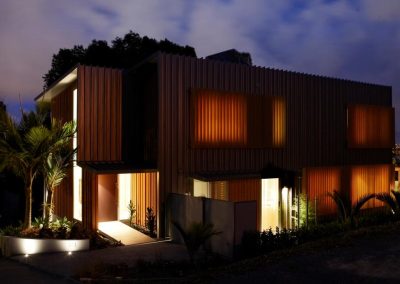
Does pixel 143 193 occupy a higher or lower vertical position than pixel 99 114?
lower

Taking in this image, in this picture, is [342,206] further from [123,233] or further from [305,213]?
[123,233]

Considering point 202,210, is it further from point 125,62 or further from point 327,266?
point 125,62

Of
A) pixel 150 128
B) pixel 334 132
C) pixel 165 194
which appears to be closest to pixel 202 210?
pixel 165 194

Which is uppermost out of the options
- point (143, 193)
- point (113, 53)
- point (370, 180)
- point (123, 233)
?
point (113, 53)

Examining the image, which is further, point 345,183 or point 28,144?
point 345,183

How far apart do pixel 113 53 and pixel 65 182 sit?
15.5 meters

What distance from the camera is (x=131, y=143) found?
13.2m

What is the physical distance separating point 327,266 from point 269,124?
21.3 ft


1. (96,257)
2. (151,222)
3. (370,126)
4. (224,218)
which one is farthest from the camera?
(370,126)

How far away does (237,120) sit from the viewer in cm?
1324

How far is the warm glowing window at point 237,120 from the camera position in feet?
41.2

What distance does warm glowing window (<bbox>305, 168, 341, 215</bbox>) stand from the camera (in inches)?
566

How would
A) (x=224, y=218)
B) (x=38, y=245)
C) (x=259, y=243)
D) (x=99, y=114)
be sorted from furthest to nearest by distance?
(x=99, y=114) < (x=38, y=245) < (x=224, y=218) < (x=259, y=243)

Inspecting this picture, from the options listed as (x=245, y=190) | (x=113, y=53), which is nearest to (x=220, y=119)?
(x=245, y=190)
